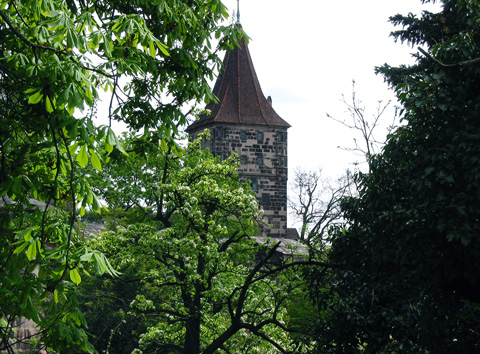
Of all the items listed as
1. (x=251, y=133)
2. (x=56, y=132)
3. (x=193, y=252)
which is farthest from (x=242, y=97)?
(x=56, y=132)

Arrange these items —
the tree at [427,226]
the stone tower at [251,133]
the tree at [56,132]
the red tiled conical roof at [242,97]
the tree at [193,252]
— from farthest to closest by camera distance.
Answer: the red tiled conical roof at [242,97], the stone tower at [251,133], the tree at [193,252], the tree at [427,226], the tree at [56,132]

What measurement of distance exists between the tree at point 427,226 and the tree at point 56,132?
262 cm

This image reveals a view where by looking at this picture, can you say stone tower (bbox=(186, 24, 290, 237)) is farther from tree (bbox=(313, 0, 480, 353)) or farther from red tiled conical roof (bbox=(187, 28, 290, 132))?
tree (bbox=(313, 0, 480, 353))

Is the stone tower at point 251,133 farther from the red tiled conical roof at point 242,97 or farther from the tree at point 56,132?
the tree at point 56,132

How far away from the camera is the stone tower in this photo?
48031 mm

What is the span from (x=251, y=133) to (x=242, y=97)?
313cm

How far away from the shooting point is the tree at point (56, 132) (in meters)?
4.71

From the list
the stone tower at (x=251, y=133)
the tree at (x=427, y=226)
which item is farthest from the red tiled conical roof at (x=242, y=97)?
the tree at (x=427, y=226)

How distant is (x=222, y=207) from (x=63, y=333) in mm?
12109

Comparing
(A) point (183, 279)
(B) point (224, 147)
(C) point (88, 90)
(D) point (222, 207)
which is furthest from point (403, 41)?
(B) point (224, 147)

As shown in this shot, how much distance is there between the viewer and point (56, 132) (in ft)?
18.2

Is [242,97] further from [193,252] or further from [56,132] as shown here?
[56,132]

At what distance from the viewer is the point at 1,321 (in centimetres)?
633

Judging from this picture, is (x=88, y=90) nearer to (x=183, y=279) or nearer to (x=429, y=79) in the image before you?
(x=429, y=79)
